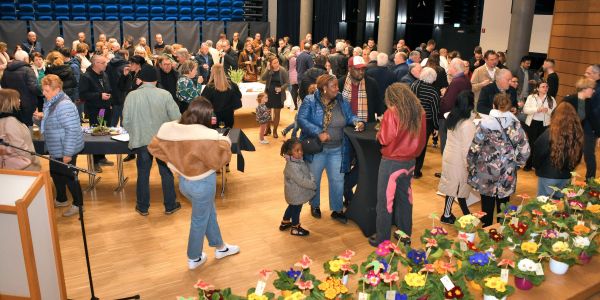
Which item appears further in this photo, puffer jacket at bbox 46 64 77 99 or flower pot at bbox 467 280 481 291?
puffer jacket at bbox 46 64 77 99

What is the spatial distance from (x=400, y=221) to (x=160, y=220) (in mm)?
2149

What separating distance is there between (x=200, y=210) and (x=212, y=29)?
12552mm

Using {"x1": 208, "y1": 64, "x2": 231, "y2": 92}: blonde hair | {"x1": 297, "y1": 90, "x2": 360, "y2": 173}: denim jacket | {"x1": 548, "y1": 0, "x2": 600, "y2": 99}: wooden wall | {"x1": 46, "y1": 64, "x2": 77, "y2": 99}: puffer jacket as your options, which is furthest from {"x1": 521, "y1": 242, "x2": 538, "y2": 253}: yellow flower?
{"x1": 548, "y1": 0, "x2": 600, "y2": 99}: wooden wall

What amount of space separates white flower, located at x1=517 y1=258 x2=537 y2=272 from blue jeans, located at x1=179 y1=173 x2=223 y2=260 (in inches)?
78.9

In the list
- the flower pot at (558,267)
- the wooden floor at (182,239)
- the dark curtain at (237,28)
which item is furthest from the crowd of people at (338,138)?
the dark curtain at (237,28)

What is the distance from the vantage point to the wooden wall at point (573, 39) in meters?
8.47

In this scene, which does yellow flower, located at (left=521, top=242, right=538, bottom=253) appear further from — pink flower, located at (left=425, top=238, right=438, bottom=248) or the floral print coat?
the floral print coat

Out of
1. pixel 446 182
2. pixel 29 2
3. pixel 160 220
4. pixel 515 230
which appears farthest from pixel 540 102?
pixel 29 2

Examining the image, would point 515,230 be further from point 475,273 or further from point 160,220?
point 160,220

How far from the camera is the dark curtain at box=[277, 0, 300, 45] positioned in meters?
16.2

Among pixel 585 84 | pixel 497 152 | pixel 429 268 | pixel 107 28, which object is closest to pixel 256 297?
pixel 429 268

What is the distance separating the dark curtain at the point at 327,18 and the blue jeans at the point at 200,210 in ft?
40.1

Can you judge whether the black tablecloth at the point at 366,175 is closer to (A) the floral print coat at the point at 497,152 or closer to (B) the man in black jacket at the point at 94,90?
(A) the floral print coat at the point at 497,152

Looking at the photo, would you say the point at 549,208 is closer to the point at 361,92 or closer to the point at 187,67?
the point at 361,92
